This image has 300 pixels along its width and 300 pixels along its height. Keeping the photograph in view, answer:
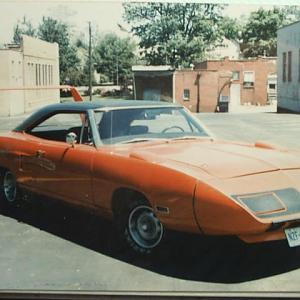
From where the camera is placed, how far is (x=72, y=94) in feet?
12.5

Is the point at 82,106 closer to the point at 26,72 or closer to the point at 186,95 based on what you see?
the point at 26,72

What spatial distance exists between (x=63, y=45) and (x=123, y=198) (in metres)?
1.07

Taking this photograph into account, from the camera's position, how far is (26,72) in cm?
352

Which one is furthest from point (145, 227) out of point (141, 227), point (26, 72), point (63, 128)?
point (26, 72)

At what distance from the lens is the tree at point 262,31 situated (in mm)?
3424

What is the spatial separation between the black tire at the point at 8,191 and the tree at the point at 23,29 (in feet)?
4.02

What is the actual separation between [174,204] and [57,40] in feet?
4.54

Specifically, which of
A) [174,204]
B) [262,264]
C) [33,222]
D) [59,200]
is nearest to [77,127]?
[59,200]

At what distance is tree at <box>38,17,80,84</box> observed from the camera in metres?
3.58

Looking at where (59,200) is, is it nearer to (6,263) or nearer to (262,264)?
(6,263)

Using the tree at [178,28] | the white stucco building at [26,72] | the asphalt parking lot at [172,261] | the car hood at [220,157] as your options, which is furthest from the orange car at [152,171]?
the tree at [178,28]

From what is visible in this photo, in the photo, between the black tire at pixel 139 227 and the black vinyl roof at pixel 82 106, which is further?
the black vinyl roof at pixel 82 106

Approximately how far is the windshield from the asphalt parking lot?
160 mm

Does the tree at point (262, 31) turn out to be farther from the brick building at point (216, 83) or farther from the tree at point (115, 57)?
the tree at point (115, 57)
